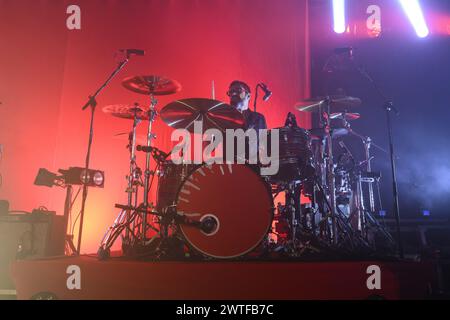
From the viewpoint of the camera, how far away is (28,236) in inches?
146

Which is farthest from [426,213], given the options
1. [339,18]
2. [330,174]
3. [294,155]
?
[339,18]

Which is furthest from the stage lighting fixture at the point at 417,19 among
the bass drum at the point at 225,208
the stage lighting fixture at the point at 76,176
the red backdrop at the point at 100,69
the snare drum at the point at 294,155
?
the stage lighting fixture at the point at 76,176

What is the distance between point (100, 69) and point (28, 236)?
2.80 metres

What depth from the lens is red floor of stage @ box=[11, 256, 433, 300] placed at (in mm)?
2426

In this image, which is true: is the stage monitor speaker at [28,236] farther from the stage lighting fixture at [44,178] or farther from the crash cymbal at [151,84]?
the crash cymbal at [151,84]

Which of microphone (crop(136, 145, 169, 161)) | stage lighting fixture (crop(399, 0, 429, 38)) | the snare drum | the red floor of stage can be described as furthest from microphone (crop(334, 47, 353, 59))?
stage lighting fixture (crop(399, 0, 429, 38))

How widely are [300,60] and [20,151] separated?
15.2 ft

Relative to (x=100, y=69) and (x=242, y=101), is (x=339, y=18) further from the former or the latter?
(x=100, y=69)

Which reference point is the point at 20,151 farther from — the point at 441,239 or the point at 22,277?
the point at 441,239

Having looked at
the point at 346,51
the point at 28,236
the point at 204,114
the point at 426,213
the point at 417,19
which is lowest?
the point at 28,236

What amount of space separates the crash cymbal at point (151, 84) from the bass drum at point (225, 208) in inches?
56.5

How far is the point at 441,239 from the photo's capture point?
537cm

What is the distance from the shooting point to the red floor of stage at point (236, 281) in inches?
95.5

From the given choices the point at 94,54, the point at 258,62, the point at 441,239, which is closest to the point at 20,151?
the point at 94,54
